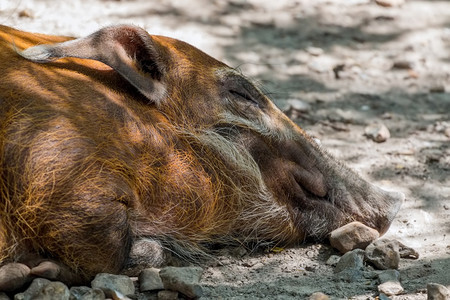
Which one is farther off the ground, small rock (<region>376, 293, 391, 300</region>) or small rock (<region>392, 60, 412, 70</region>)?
small rock (<region>392, 60, 412, 70</region>)

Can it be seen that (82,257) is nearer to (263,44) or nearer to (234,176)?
(234,176)

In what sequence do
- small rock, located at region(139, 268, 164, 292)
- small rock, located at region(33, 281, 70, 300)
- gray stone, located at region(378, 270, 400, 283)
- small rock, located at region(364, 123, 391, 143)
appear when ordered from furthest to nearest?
small rock, located at region(364, 123, 391, 143)
gray stone, located at region(378, 270, 400, 283)
small rock, located at region(139, 268, 164, 292)
small rock, located at region(33, 281, 70, 300)

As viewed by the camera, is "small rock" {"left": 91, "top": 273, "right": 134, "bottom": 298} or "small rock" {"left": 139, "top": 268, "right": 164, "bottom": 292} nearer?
"small rock" {"left": 91, "top": 273, "right": 134, "bottom": 298}

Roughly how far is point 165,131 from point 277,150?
2.18ft

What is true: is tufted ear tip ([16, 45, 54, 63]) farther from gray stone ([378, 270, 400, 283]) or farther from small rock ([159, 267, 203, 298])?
gray stone ([378, 270, 400, 283])

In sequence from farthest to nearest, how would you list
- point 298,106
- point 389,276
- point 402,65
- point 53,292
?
point 402,65
point 298,106
point 389,276
point 53,292

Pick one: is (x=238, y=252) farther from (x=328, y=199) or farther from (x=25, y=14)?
(x=25, y=14)

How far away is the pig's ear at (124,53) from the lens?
12.2ft

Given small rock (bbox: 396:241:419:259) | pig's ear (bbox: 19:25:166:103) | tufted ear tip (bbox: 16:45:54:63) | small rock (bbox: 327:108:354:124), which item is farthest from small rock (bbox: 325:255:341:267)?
small rock (bbox: 327:108:354:124)

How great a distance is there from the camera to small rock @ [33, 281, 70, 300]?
294 centimetres

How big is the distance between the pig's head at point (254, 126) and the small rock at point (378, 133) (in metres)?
1.28

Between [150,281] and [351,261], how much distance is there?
996mm

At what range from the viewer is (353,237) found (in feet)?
12.8

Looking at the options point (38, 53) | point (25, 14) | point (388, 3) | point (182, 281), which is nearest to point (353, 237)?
point (182, 281)
